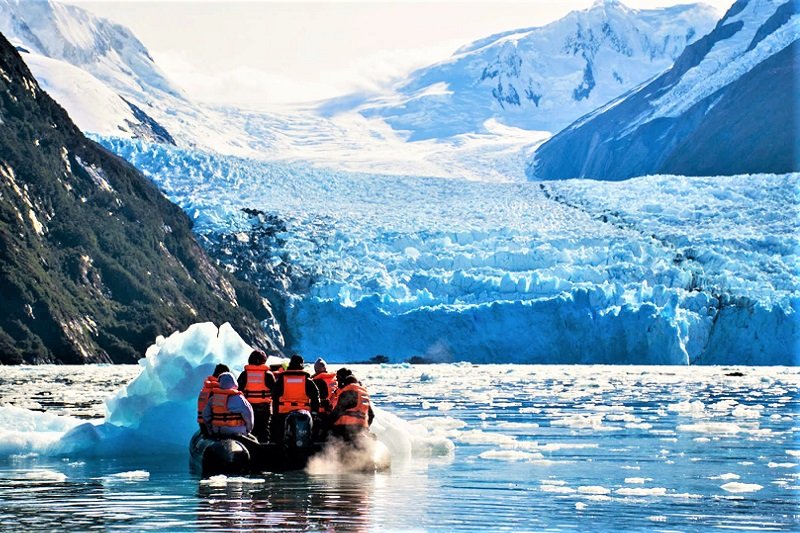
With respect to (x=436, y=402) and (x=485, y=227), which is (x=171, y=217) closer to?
(x=485, y=227)

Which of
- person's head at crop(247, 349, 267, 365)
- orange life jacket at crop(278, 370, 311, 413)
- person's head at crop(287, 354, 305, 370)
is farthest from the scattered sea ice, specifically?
person's head at crop(287, 354, 305, 370)

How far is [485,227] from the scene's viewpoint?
53375 millimetres

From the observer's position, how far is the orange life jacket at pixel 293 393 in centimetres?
1451

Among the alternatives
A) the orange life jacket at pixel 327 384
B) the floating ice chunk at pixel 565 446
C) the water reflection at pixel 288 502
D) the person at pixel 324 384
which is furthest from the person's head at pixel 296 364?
the floating ice chunk at pixel 565 446

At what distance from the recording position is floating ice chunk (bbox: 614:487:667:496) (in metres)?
12.6

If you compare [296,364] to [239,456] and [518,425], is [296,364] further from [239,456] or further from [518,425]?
[518,425]

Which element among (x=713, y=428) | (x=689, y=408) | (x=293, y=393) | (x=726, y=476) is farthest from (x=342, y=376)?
(x=689, y=408)

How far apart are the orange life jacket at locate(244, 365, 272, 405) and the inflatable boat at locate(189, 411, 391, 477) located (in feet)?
1.29

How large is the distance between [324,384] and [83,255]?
36575 millimetres

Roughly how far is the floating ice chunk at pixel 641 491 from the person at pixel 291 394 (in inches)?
140

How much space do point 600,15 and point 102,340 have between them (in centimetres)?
13444

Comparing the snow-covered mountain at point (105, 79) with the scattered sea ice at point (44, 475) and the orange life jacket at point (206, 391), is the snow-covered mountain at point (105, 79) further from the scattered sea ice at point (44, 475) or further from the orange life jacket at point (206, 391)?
the orange life jacket at point (206, 391)

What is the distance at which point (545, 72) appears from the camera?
557ft

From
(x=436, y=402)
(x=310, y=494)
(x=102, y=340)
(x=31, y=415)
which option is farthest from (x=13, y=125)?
(x=310, y=494)
